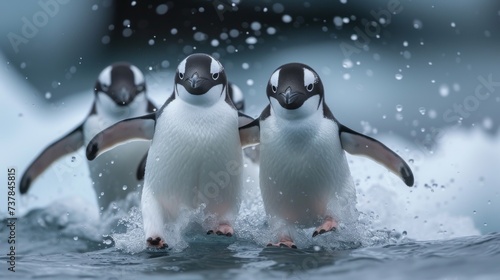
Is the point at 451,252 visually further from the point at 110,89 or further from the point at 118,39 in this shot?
the point at 118,39

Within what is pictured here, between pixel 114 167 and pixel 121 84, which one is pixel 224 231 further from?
pixel 121 84

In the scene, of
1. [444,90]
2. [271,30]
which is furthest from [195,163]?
[271,30]

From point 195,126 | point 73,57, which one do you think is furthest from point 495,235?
point 73,57

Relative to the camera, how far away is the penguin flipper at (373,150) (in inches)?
111

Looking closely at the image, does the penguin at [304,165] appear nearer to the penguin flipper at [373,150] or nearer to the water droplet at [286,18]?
the penguin flipper at [373,150]

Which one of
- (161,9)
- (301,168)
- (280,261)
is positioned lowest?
(280,261)

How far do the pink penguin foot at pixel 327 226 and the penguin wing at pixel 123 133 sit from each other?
2.47 ft

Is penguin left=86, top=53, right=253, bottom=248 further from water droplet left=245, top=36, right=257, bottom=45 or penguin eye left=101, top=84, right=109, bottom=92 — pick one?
water droplet left=245, top=36, right=257, bottom=45

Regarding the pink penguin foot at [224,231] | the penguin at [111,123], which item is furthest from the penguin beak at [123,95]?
the pink penguin foot at [224,231]

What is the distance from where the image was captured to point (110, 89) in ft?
12.2

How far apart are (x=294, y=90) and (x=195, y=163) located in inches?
18.1

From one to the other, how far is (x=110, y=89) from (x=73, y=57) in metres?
1.95

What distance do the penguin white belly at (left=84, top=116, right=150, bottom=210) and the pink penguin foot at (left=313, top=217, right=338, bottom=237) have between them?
1270 mm

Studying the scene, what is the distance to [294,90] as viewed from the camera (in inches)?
103
